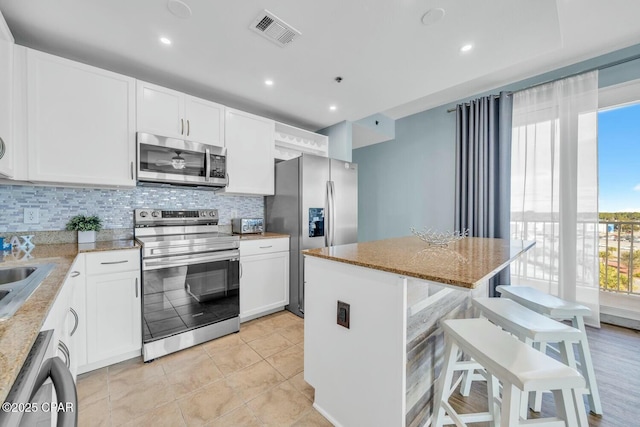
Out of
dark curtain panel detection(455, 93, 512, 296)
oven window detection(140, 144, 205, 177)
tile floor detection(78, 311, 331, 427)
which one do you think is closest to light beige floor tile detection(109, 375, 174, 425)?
tile floor detection(78, 311, 331, 427)

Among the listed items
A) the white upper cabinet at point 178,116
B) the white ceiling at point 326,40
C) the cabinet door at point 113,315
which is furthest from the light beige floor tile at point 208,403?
the white ceiling at point 326,40

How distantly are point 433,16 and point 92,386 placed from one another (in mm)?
3455

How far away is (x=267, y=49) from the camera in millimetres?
2064

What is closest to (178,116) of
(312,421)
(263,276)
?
(263,276)

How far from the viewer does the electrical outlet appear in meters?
2.02

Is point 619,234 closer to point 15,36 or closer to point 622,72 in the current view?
point 622,72

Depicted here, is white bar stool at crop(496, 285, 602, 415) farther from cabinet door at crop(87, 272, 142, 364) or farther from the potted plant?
the potted plant

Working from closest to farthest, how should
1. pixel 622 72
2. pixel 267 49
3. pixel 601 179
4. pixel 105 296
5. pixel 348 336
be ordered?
pixel 348 336 → pixel 105 296 → pixel 267 49 → pixel 622 72 → pixel 601 179

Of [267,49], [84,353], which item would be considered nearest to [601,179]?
[267,49]

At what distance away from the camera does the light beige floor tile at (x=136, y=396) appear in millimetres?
1492

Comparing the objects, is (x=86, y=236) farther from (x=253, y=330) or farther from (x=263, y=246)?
(x=253, y=330)

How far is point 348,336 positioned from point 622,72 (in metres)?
3.68

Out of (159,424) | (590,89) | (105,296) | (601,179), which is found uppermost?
(590,89)

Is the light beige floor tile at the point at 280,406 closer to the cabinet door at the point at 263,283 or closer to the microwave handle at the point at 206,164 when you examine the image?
the cabinet door at the point at 263,283
